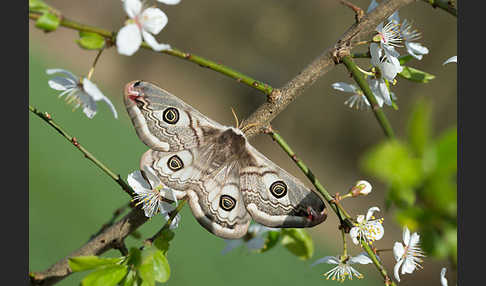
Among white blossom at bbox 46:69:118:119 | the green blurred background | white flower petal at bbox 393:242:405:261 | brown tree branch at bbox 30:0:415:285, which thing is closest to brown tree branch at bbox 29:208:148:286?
brown tree branch at bbox 30:0:415:285

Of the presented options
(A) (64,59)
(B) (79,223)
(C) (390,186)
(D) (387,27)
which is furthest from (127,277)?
(A) (64,59)

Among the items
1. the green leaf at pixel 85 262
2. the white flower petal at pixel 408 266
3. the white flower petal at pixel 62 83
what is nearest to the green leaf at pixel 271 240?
the white flower petal at pixel 408 266

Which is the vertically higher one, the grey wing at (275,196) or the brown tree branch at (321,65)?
the brown tree branch at (321,65)

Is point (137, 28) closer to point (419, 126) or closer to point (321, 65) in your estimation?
point (321, 65)

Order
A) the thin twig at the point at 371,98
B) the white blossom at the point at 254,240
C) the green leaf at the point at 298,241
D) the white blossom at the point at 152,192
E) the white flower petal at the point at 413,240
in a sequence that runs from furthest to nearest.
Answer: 1. the white blossom at the point at 254,240
2. the green leaf at the point at 298,241
3. the white flower petal at the point at 413,240
4. the white blossom at the point at 152,192
5. the thin twig at the point at 371,98

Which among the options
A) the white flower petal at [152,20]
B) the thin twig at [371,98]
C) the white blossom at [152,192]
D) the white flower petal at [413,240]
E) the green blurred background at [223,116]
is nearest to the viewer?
the thin twig at [371,98]

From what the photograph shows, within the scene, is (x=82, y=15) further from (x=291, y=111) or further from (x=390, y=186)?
(x=390, y=186)

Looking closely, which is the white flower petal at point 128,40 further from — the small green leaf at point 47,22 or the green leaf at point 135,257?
the green leaf at point 135,257

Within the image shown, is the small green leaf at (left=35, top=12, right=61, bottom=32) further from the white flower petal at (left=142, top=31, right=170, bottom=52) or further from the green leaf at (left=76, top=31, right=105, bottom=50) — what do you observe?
the white flower petal at (left=142, top=31, right=170, bottom=52)
